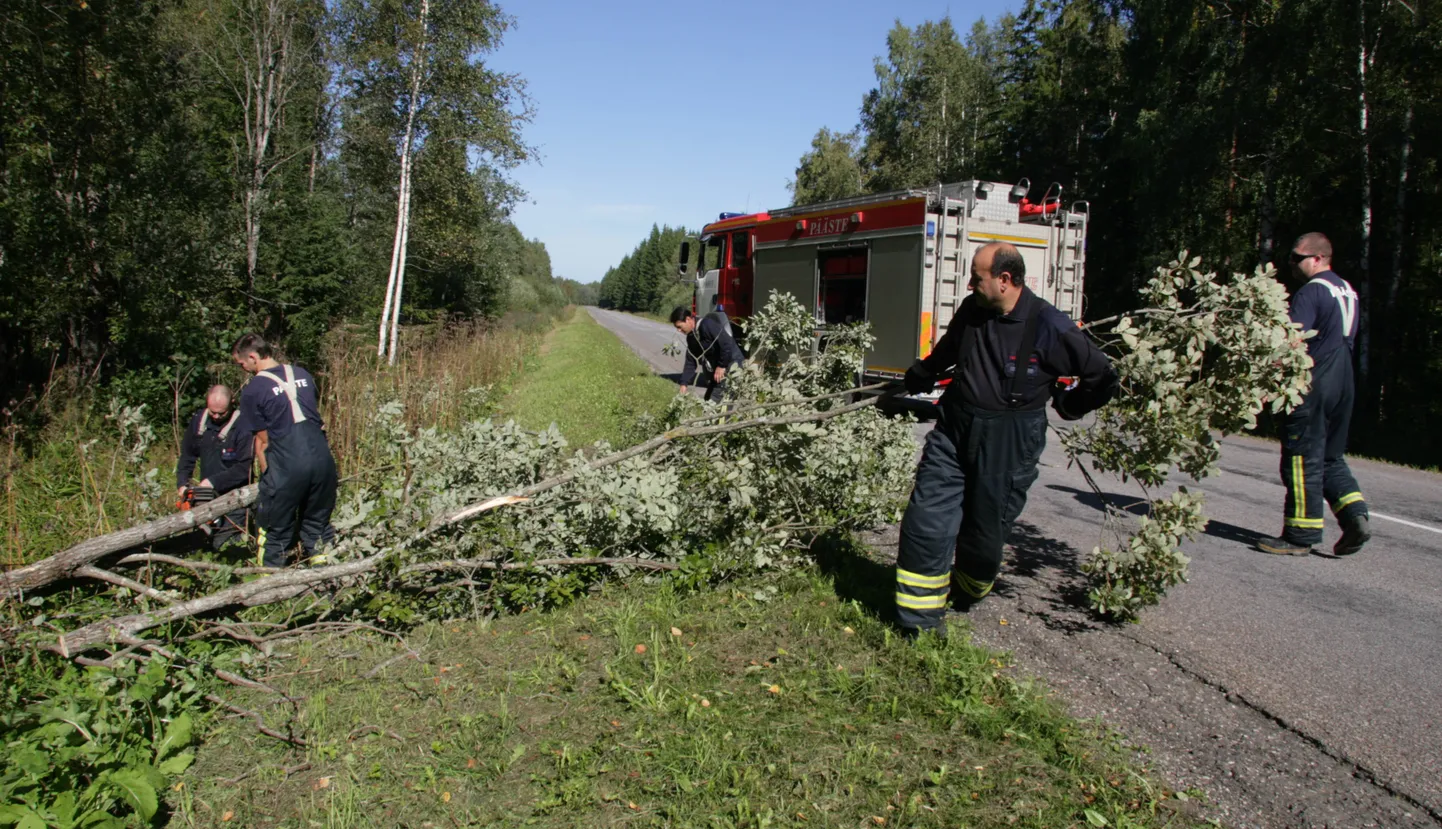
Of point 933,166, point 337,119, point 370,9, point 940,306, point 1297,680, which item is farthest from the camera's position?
point 933,166

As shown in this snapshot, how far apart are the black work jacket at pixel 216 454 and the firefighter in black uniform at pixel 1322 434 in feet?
22.1

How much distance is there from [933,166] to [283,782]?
3573 cm

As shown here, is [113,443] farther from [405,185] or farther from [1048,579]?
[405,185]

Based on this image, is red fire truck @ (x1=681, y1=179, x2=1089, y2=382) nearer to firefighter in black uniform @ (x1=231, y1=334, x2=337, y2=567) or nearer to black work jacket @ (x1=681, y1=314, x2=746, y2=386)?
black work jacket @ (x1=681, y1=314, x2=746, y2=386)

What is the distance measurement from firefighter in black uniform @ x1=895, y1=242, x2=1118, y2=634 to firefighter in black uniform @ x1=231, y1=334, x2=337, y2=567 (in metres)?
3.47

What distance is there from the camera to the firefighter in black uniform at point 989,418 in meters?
3.58

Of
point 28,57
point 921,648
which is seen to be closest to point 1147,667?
point 921,648

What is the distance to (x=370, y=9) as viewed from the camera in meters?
20.2

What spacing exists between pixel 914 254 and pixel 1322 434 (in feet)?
21.5

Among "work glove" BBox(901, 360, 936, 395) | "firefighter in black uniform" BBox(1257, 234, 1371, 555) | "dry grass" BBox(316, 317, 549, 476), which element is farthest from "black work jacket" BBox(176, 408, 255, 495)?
"firefighter in black uniform" BBox(1257, 234, 1371, 555)

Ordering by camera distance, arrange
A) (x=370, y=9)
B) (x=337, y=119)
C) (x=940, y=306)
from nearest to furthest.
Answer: (x=940, y=306), (x=370, y=9), (x=337, y=119)

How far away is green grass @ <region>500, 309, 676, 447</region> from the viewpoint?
381 inches

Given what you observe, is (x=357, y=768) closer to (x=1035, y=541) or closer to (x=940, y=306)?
(x=1035, y=541)

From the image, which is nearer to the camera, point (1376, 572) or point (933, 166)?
point (1376, 572)
